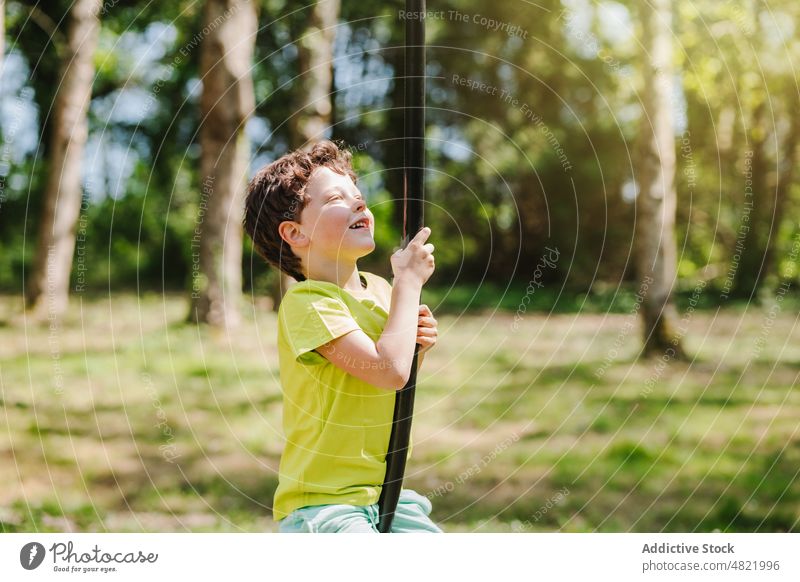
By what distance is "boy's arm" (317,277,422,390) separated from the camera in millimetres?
2152

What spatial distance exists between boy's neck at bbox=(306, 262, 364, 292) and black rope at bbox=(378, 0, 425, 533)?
19 cm

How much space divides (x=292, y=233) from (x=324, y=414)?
477mm

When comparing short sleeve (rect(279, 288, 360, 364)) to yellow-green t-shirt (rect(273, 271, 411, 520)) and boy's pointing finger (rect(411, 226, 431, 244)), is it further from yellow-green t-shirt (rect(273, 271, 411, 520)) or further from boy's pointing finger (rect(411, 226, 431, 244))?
boy's pointing finger (rect(411, 226, 431, 244))

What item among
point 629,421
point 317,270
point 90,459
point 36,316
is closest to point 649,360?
point 629,421

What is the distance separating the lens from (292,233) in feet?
7.80

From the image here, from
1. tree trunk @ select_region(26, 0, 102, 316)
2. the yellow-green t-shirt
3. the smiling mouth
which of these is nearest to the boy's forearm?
the yellow-green t-shirt

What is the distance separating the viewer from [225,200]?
8125mm

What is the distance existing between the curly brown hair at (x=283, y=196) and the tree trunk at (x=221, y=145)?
551 centimetres

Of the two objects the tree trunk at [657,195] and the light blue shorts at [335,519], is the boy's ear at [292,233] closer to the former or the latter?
the light blue shorts at [335,519]

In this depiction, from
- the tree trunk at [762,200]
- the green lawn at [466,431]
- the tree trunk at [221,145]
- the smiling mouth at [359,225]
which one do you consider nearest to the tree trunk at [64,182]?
the green lawn at [466,431]

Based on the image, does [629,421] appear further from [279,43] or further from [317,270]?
[279,43]

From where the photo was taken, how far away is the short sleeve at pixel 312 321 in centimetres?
219

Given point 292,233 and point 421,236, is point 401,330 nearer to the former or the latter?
point 421,236

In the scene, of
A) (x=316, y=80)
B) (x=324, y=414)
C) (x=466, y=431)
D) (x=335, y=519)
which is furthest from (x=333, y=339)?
(x=316, y=80)
